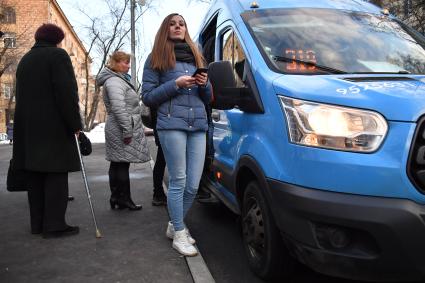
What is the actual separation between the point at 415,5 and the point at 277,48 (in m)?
7.80

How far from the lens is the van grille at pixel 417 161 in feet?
8.30

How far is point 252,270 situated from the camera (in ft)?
11.8

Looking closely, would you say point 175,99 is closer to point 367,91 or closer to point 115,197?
point 367,91

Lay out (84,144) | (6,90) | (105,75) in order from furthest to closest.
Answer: (6,90)
(105,75)
(84,144)

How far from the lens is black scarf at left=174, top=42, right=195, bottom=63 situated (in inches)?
160

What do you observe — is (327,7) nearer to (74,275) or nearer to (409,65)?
(409,65)

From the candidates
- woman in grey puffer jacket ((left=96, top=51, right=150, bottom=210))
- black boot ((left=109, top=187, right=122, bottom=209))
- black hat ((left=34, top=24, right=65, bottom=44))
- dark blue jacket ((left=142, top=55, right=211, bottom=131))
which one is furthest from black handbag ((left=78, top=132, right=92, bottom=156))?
dark blue jacket ((left=142, top=55, right=211, bottom=131))

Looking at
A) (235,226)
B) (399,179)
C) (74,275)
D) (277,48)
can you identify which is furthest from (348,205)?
(235,226)

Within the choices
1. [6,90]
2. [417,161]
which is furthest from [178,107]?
[6,90]

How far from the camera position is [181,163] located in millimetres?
4000

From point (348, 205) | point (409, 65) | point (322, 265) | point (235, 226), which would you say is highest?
point (409, 65)

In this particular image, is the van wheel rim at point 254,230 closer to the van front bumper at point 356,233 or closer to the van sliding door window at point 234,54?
the van front bumper at point 356,233

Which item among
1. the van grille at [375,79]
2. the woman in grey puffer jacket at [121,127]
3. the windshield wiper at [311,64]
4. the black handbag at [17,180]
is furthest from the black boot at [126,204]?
the van grille at [375,79]

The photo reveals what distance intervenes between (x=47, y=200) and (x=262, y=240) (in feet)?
7.21
